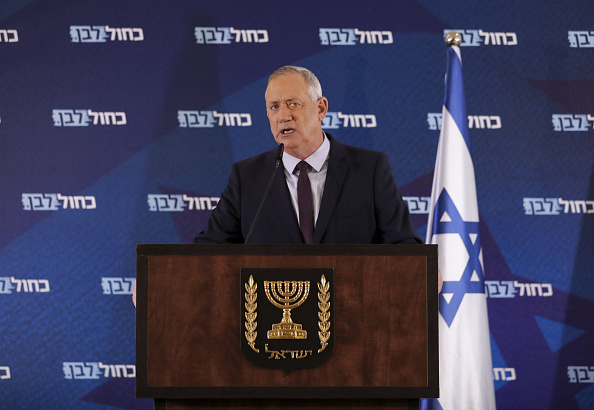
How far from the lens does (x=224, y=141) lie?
3.92m

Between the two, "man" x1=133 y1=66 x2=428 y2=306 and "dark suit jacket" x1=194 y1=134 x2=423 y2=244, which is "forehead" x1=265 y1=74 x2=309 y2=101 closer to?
"man" x1=133 y1=66 x2=428 y2=306

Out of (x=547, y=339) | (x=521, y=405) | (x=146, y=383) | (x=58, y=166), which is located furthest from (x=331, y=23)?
(x=146, y=383)

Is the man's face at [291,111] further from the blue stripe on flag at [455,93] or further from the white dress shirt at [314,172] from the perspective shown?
the blue stripe on flag at [455,93]

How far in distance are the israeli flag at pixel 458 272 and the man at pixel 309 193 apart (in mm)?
1194

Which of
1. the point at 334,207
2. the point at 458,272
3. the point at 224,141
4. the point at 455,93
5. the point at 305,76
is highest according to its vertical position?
the point at 455,93

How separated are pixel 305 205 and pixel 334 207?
0.35 ft

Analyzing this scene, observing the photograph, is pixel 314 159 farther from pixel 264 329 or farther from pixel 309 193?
pixel 264 329

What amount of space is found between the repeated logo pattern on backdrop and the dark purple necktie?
1.81m

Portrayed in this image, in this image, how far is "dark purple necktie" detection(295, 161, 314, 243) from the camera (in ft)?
6.83

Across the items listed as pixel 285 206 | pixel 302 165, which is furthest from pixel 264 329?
pixel 302 165

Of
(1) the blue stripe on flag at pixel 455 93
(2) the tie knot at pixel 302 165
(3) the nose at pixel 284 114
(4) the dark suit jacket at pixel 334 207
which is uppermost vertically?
(1) the blue stripe on flag at pixel 455 93

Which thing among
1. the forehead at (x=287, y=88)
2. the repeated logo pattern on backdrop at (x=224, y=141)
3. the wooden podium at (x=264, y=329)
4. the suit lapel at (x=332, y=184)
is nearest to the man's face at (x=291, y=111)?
the forehead at (x=287, y=88)

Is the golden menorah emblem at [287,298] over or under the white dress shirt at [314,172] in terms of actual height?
under

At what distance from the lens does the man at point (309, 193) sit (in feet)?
6.81
